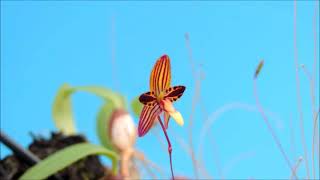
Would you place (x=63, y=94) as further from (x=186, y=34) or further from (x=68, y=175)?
(x=186, y=34)

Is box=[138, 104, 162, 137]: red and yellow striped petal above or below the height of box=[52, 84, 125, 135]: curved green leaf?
below

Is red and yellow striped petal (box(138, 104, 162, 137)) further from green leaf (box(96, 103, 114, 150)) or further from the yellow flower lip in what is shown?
green leaf (box(96, 103, 114, 150))

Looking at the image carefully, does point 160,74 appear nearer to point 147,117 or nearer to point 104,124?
point 147,117

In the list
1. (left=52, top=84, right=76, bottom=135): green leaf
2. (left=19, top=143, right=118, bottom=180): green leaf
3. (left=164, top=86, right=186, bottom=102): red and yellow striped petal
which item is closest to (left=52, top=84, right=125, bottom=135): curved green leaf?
(left=52, top=84, right=76, bottom=135): green leaf

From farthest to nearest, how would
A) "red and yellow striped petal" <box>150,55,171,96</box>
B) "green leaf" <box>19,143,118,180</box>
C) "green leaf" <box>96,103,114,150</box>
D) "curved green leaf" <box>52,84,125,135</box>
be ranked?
"curved green leaf" <box>52,84,125,135</box>, "green leaf" <box>96,103,114,150</box>, "green leaf" <box>19,143,118,180</box>, "red and yellow striped petal" <box>150,55,171,96</box>

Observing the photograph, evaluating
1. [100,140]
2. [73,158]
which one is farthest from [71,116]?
[73,158]

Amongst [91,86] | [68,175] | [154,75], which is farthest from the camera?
[91,86]

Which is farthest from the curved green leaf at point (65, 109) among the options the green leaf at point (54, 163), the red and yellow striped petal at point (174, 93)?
the red and yellow striped petal at point (174, 93)
